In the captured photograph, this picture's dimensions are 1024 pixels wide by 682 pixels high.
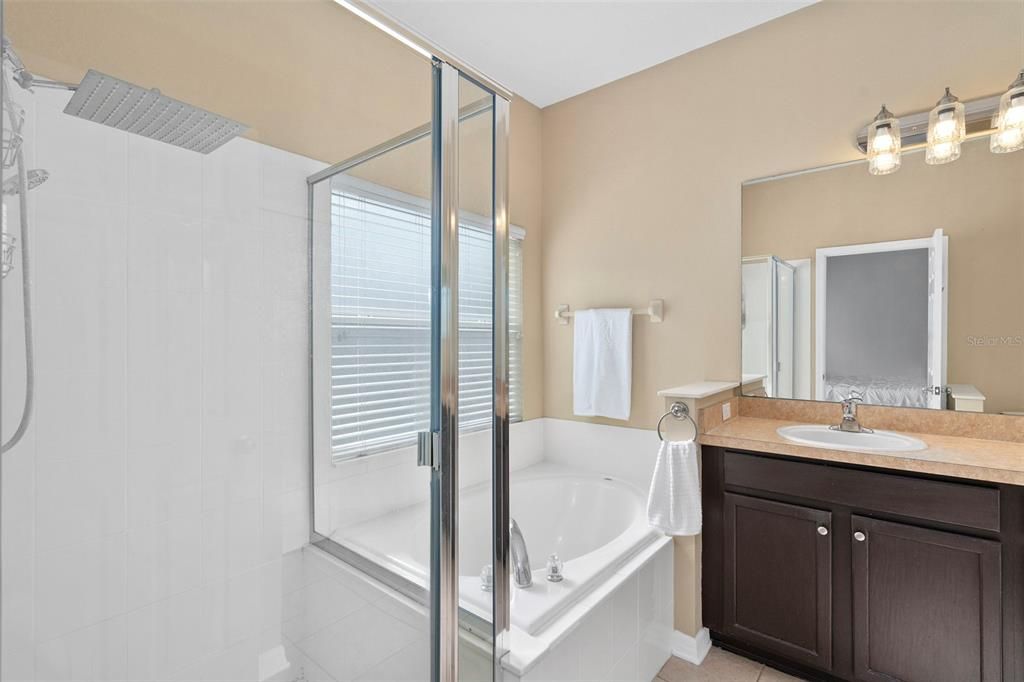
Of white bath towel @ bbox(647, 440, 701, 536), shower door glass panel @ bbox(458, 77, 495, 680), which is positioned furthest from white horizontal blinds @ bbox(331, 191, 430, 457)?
white bath towel @ bbox(647, 440, 701, 536)

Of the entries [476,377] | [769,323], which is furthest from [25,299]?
[769,323]

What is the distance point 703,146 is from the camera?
8.07 ft

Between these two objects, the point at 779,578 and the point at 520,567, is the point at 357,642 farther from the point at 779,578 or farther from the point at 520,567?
the point at 779,578

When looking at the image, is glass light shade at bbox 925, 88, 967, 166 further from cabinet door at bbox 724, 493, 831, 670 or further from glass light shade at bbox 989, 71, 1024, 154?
cabinet door at bbox 724, 493, 831, 670

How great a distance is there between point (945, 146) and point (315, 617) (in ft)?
8.42

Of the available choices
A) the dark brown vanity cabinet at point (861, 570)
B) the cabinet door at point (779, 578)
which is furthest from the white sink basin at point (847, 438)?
the cabinet door at point (779, 578)

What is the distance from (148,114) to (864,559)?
230 centimetres

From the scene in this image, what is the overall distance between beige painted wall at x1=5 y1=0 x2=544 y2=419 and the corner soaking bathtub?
0.75 metres

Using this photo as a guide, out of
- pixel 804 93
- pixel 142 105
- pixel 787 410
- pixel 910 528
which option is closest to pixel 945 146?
pixel 804 93

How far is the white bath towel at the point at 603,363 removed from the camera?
8.54 ft

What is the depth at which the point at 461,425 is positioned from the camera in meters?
1.18

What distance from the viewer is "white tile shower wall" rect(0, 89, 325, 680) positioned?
0.74m

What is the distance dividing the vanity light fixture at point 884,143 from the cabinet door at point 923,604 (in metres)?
1.38
